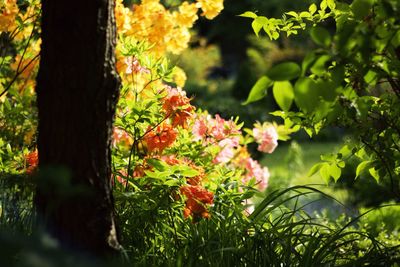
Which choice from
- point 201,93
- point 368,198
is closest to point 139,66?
point 368,198

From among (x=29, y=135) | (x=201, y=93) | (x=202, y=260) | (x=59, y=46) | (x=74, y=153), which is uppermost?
(x=201, y=93)

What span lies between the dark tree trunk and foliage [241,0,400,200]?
0.51 metres

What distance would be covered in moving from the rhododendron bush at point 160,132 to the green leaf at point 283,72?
32.9 inches

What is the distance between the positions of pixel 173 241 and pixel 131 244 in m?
0.18

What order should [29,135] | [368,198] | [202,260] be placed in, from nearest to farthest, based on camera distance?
[202,260], [29,135], [368,198]

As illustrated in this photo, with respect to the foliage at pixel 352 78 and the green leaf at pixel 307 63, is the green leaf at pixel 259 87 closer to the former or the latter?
the foliage at pixel 352 78

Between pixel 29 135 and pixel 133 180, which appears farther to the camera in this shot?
pixel 29 135

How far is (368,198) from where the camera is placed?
7402mm

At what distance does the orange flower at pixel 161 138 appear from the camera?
Result: 3.31 meters

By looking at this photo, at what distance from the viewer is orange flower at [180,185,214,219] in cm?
281

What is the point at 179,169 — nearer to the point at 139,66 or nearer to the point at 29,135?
the point at 139,66

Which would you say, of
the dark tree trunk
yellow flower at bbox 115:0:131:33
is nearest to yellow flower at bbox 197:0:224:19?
yellow flower at bbox 115:0:131:33

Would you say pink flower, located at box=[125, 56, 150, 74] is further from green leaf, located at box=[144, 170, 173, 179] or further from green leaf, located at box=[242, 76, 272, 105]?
green leaf, located at box=[242, 76, 272, 105]

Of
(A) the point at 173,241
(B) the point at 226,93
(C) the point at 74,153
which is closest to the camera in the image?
(C) the point at 74,153
